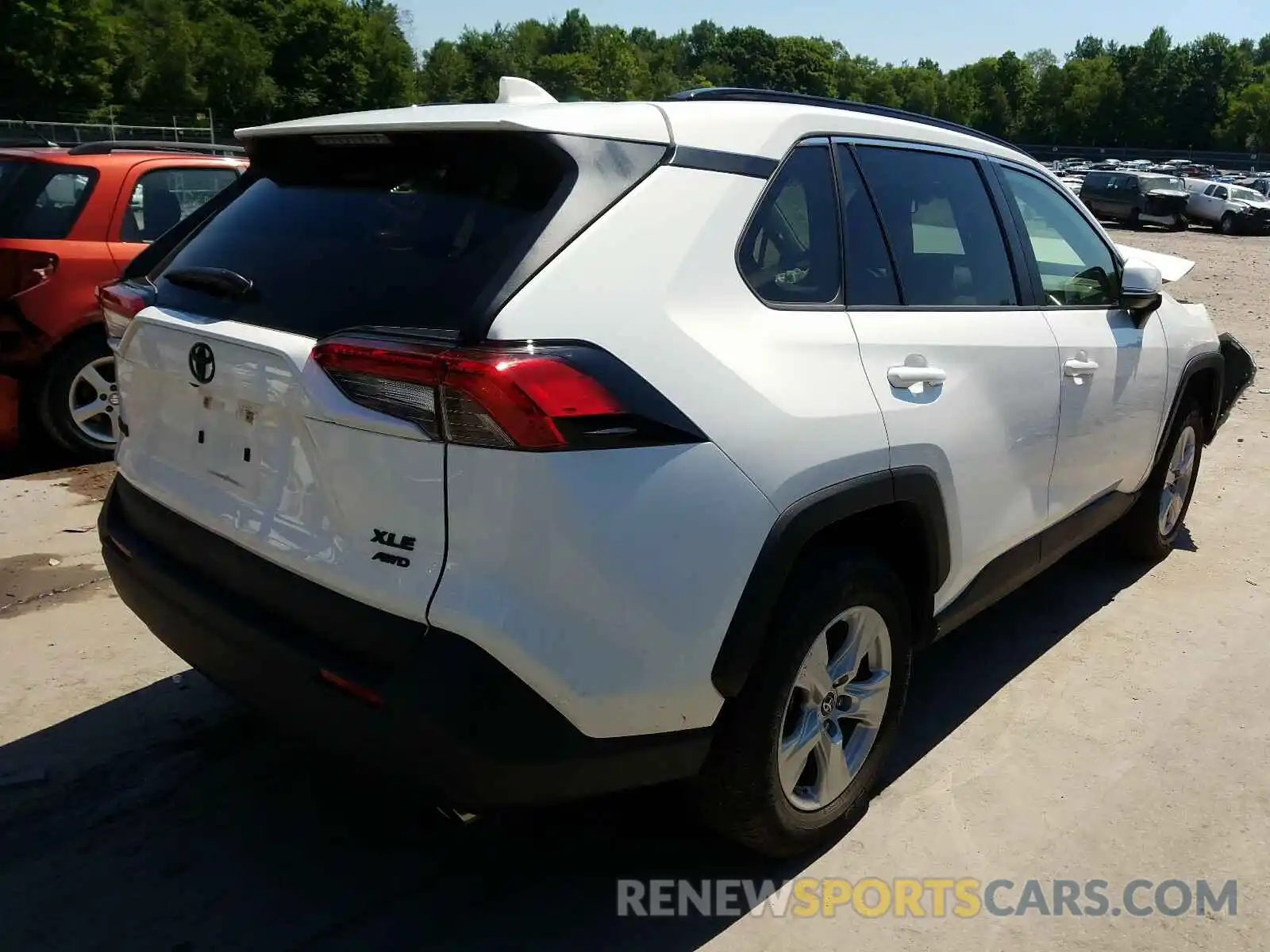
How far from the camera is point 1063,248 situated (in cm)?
409

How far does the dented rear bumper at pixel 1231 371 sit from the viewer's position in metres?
5.43

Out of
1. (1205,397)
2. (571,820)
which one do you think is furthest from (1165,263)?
(571,820)

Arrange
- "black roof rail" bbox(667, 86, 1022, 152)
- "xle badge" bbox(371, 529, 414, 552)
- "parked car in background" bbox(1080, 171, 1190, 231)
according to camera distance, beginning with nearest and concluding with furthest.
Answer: "xle badge" bbox(371, 529, 414, 552) → "black roof rail" bbox(667, 86, 1022, 152) → "parked car in background" bbox(1080, 171, 1190, 231)

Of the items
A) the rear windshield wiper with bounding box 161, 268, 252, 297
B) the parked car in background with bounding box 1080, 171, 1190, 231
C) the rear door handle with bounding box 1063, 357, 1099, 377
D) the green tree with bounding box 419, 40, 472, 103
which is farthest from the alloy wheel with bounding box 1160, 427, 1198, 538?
the green tree with bounding box 419, 40, 472, 103

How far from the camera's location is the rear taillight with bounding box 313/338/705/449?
202cm

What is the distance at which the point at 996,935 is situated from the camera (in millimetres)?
2656

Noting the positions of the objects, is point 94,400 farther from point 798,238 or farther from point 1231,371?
point 1231,371

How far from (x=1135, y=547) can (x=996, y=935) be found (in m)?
3.01

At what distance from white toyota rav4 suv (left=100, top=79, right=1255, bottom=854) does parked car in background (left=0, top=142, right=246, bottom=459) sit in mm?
3400

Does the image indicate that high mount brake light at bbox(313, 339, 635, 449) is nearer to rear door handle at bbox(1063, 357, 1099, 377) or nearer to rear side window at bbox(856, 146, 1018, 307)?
rear side window at bbox(856, 146, 1018, 307)

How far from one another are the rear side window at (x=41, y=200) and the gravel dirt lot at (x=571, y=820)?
254cm

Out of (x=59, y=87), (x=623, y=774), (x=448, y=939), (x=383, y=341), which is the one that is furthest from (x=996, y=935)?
(x=59, y=87)

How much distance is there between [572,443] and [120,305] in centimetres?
156

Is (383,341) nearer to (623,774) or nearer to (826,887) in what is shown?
(623,774)
